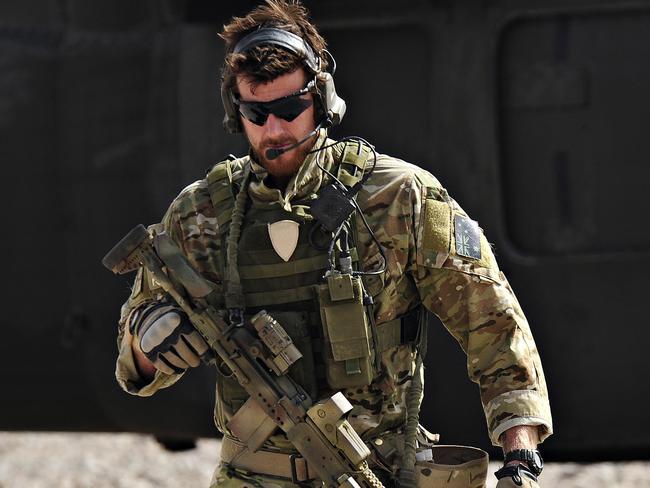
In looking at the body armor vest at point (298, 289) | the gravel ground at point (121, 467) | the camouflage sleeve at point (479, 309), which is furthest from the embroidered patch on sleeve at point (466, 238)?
the gravel ground at point (121, 467)

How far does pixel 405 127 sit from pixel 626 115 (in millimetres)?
765

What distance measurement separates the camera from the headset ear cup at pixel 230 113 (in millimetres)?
3232

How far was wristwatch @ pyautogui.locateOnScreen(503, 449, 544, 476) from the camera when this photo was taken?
9.59ft

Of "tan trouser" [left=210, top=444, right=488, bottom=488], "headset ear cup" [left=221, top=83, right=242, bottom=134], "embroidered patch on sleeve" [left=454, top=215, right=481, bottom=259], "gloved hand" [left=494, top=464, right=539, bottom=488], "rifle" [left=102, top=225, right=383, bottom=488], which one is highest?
"headset ear cup" [left=221, top=83, right=242, bottom=134]

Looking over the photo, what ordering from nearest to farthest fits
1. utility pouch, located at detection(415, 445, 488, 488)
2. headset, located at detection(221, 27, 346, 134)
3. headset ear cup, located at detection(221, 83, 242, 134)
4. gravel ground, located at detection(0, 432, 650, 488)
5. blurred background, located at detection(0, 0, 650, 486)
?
utility pouch, located at detection(415, 445, 488, 488), headset, located at detection(221, 27, 346, 134), headset ear cup, located at detection(221, 83, 242, 134), blurred background, located at detection(0, 0, 650, 486), gravel ground, located at detection(0, 432, 650, 488)

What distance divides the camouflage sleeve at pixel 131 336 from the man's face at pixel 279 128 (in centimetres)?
31

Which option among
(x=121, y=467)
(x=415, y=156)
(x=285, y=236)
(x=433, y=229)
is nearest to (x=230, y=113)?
(x=285, y=236)

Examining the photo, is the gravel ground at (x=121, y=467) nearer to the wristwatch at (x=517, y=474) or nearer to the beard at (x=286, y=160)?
the beard at (x=286, y=160)

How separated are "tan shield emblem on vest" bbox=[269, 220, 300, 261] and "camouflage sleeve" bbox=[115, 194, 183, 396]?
0.28m

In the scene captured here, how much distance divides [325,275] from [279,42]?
570 millimetres

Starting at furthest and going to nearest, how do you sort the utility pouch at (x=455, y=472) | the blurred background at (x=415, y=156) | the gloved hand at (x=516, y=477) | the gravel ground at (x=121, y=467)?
the gravel ground at (x=121, y=467) < the blurred background at (x=415, y=156) < the utility pouch at (x=455, y=472) < the gloved hand at (x=516, y=477)

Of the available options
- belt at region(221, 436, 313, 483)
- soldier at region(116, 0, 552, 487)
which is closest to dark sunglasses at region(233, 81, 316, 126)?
soldier at region(116, 0, 552, 487)

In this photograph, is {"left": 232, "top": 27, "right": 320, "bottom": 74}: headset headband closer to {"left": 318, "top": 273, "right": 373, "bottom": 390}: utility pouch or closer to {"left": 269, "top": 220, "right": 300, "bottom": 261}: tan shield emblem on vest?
{"left": 269, "top": 220, "right": 300, "bottom": 261}: tan shield emblem on vest

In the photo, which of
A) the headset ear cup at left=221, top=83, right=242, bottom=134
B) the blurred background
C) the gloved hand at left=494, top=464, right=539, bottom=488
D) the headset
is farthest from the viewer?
the blurred background
